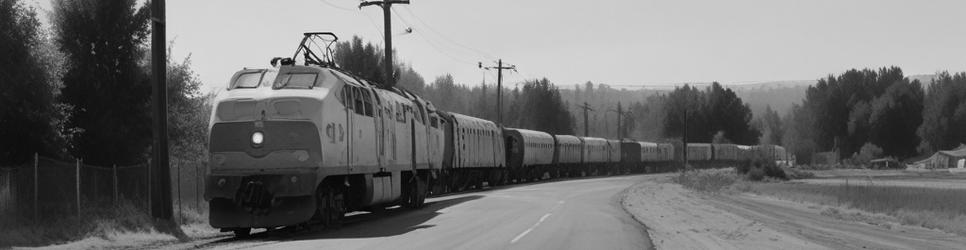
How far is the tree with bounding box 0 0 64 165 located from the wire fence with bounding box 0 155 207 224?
144cm

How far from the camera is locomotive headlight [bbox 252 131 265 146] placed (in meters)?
19.1

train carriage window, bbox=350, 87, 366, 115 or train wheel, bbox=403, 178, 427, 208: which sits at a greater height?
train carriage window, bbox=350, 87, 366, 115

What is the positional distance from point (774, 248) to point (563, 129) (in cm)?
11340

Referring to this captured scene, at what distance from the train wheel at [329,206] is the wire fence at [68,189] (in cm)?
438

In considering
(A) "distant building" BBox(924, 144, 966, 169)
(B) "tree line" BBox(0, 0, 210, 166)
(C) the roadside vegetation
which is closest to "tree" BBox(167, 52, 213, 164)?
(B) "tree line" BBox(0, 0, 210, 166)

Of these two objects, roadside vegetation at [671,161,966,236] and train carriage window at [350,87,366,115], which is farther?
roadside vegetation at [671,161,966,236]

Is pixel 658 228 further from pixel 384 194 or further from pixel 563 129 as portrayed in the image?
pixel 563 129

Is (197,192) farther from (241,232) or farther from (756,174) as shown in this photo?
(756,174)

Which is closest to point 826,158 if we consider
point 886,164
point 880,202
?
point 886,164

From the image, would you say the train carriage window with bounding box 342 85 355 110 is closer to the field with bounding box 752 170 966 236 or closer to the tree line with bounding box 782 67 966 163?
the field with bounding box 752 170 966 236

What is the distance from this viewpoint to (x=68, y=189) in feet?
68.1

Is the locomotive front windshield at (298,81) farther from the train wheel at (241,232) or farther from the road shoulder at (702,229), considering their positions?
the road shoulder at (702,229)

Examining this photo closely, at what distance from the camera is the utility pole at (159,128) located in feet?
67.7

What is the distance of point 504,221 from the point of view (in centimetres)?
2425
